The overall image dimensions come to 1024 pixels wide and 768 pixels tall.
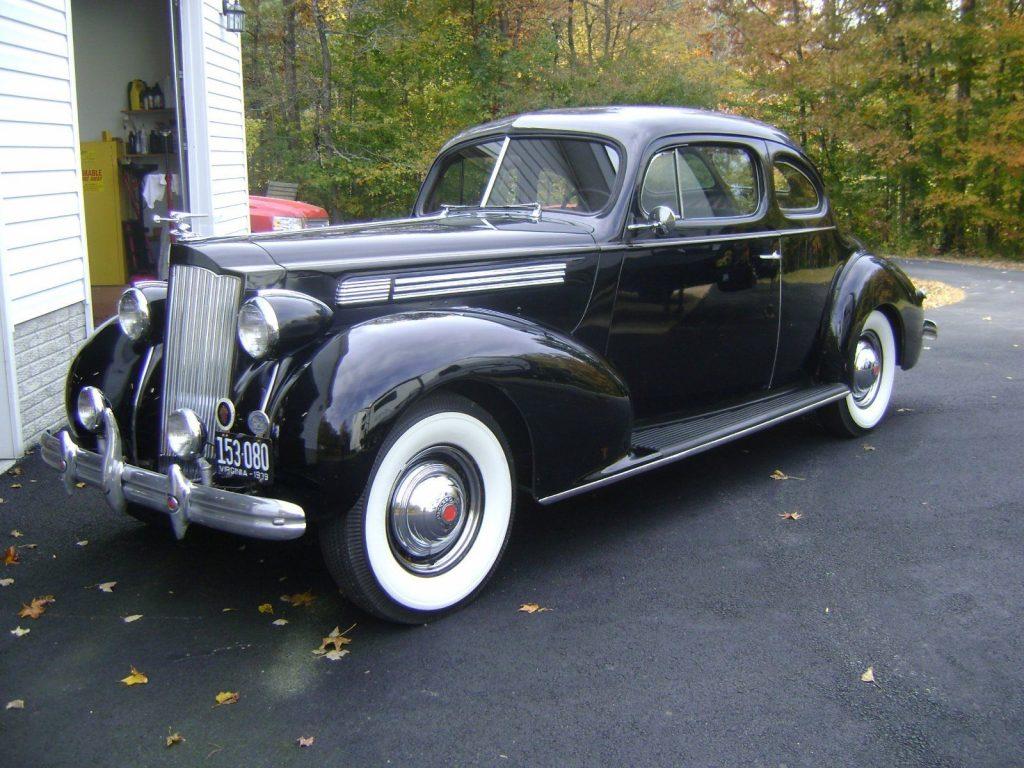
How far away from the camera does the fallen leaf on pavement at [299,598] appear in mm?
3633

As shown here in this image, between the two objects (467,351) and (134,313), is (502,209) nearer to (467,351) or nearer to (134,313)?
(467,351)

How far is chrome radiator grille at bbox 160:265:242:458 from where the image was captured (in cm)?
336

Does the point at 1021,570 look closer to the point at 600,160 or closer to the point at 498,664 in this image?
the point at 498,664

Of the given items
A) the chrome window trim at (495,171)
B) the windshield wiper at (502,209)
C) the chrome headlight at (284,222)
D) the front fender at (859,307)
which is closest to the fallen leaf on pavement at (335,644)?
the windshield wiper at (502,209)

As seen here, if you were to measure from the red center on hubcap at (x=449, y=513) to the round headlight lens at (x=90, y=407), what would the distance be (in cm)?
136

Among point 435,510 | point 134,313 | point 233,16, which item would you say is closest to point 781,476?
point 435,510

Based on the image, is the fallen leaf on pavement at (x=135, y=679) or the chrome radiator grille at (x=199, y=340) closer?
the fallen leaf on pavement at (x=135, y=679)

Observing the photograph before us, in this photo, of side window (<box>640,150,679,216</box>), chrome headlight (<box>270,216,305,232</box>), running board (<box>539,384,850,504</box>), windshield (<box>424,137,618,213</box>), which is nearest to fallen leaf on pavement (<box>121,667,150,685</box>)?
running board (<box>539,384,850,504</box>)

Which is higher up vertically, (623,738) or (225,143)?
(225,143)

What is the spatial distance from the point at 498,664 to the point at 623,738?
0.58m

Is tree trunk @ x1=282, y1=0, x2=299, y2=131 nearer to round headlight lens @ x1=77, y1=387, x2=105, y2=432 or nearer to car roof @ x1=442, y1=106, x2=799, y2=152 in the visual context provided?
car roof @ x1=442, y1=106, x2=799, y2=152

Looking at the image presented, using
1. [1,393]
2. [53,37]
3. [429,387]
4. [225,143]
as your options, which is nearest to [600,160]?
[429,387]

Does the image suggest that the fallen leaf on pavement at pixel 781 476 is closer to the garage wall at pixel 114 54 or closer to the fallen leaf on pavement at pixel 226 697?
the fallen leaf on pavement at pixel 226 697

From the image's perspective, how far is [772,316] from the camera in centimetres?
512
